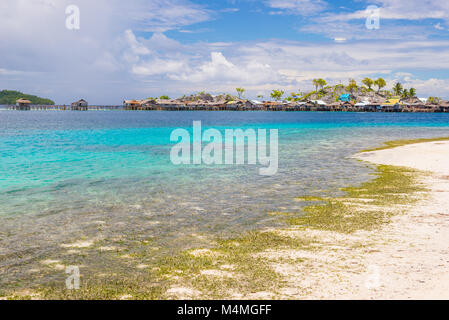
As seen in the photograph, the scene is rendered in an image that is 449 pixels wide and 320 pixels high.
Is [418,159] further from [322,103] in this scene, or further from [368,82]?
[368,82]

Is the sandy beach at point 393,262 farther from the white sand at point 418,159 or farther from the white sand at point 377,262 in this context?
the white sand at point 418,159

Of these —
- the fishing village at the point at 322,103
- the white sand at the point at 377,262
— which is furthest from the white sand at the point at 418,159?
the fishing village at the point at 322,103

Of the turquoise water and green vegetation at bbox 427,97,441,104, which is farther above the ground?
green vegetation at bbox 427,97,441,104

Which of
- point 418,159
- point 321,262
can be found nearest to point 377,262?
point 321,262

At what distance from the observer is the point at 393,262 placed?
21.0 feet

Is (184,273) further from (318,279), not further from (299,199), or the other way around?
(299,199)

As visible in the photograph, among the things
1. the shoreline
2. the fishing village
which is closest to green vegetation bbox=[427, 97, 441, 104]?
the fishing village

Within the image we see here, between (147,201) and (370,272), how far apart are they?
776cm

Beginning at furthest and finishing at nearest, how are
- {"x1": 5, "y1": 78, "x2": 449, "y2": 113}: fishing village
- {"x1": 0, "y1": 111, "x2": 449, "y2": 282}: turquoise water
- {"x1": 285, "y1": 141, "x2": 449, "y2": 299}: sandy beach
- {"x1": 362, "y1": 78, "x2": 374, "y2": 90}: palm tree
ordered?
{"x1": 362, "y1": 78, "x2": 374, "y2": 90}: palm tree, {"x1": 5, "y1": 78, "x2": 449, "y2": 113}: fishing village, {"x1": 0, "y1": 111, "x2": 449, "y2": 282}: turquoise water, {"x1": 285, "y1": 141, "x2": 449, "y2": 299}: sandy beach

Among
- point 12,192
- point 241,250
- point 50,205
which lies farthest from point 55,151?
point 241,250

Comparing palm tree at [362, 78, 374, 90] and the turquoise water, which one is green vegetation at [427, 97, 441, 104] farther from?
the turquoise water

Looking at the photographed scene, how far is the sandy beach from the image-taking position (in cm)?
536

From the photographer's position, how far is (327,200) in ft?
37.9

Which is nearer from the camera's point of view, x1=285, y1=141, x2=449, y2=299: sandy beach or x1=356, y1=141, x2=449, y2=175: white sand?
x1=285, y1=141, x2=449, y2=299: sandy beach
